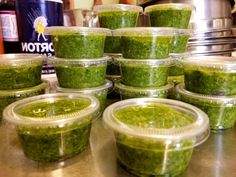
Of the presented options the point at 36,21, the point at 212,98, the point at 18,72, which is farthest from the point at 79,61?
the point at 212,98

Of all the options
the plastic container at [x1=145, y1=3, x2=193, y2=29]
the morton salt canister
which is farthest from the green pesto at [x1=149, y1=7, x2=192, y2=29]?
the morton salt canister

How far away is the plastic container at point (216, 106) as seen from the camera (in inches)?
26.1

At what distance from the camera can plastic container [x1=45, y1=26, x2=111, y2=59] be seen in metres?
0.72

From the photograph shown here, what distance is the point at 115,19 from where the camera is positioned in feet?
2.84

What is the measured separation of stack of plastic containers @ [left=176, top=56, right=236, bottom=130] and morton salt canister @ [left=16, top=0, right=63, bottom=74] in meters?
0.55

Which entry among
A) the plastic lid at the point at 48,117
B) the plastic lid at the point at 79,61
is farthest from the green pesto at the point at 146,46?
the plastic lid at the point at 48,117

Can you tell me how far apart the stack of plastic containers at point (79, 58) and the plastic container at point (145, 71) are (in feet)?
0.28

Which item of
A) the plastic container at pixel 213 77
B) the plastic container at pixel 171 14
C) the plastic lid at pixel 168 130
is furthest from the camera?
the plastic container at pixel 171 14

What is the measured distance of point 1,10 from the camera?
3.22 feet

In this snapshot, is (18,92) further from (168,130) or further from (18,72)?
(168,130)

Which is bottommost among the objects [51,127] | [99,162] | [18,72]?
[99,162]

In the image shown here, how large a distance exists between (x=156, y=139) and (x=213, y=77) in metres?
0.32

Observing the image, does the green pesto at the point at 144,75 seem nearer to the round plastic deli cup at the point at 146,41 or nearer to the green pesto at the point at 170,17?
the round plastic deli cup at the point at 146,41

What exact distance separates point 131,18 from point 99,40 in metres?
0.20
